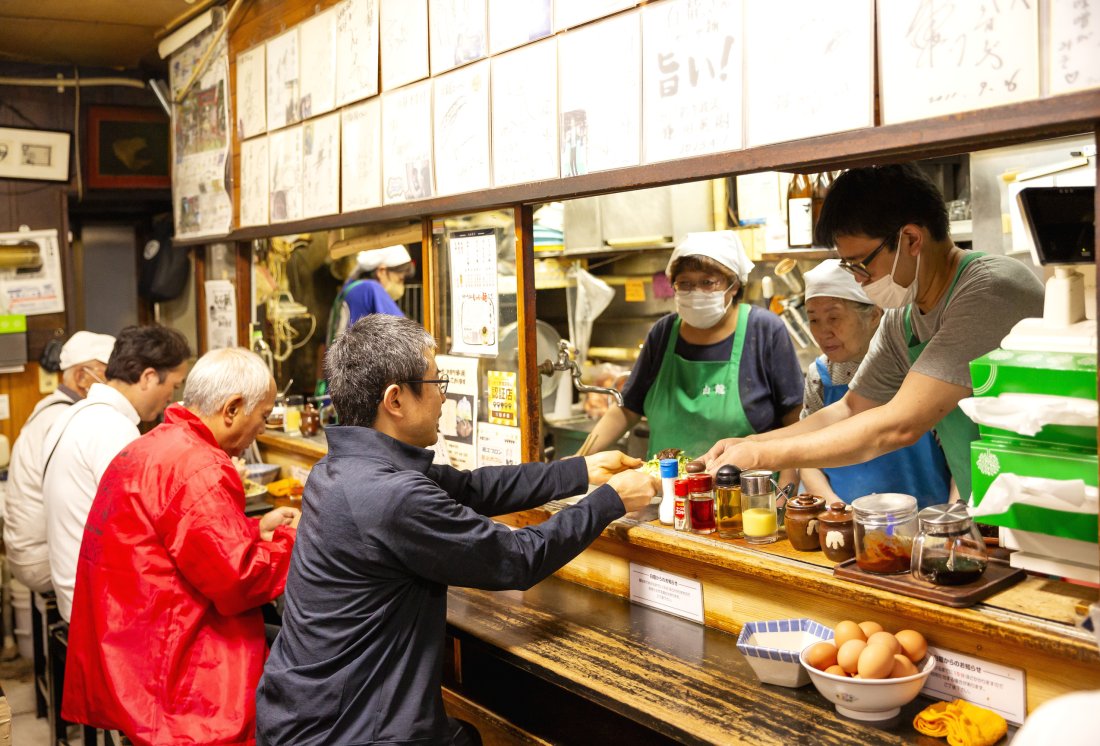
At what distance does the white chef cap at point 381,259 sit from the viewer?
563cm

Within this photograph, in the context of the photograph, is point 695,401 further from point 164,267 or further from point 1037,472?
point 164,267

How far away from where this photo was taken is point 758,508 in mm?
2604

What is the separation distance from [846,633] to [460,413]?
189 cm

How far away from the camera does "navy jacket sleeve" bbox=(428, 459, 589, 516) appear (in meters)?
2.85

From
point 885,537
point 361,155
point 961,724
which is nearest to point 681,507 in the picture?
point 885,537

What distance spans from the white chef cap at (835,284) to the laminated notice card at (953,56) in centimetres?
171

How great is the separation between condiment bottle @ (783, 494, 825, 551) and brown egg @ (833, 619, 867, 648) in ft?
1.16

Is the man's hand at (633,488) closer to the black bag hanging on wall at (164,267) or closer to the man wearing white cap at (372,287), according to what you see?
the man wearing white cap at (372,287)

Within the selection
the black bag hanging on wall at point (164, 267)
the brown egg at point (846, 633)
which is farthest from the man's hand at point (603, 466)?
the black bag hanging on wall at point (164, 267)

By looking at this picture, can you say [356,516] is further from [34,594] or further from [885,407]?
[34,594]

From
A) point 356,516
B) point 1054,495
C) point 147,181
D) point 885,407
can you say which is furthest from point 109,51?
point 1054,495

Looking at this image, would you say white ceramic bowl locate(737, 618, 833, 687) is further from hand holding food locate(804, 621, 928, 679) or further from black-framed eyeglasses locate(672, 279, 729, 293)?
black-framed eyeglasses locate(672, 279, 729, 293)

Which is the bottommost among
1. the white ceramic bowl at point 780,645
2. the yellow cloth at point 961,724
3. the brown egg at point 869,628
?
the yellow cloth at point 961,724

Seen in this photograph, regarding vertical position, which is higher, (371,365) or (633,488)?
(371,365)
